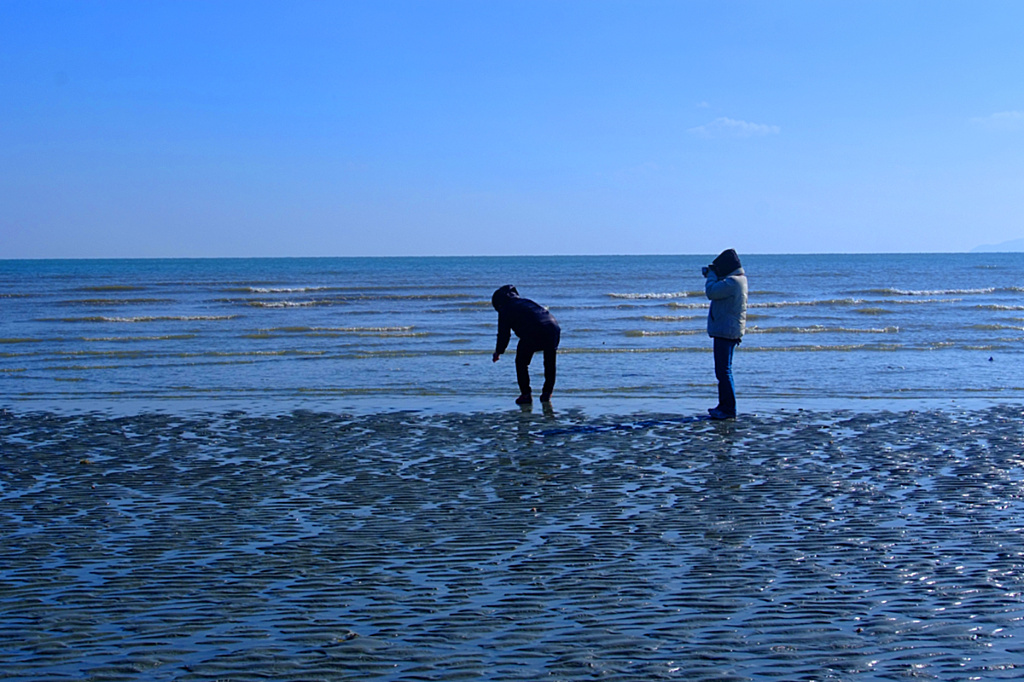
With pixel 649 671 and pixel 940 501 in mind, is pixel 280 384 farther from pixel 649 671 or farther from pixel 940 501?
pixel 649 671

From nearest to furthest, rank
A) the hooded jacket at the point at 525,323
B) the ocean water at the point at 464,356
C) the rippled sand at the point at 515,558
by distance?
1. the rippled sand at the point at 515,558
2. the hooded jacket at the point at 525,323
3. the ocean water at the point at 464,356

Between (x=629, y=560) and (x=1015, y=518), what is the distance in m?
2.54

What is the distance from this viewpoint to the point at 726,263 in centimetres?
1047

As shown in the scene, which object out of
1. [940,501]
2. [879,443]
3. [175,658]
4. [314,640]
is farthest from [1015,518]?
[175,658]

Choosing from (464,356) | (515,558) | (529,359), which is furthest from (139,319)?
(515,558)

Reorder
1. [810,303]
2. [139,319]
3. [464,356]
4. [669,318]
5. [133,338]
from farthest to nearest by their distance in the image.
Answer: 1. [810,303]
2. [139,319]
3. [669,318]
4. [133,338]
5. [464,356]

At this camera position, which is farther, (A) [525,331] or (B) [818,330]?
(B) [818,330]

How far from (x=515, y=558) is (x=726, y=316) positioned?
5878mm

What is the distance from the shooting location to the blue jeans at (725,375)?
34.1 ft

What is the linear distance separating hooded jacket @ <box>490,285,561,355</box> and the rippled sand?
2.63 m

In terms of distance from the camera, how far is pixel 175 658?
3939 mm

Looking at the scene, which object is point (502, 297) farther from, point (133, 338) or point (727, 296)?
point (133, 338)

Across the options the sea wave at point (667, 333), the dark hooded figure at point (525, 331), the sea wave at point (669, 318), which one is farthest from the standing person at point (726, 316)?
the sea wave at point (669, 318)

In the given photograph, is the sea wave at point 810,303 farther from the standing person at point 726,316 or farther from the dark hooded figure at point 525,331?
the standing person at point 726,316
